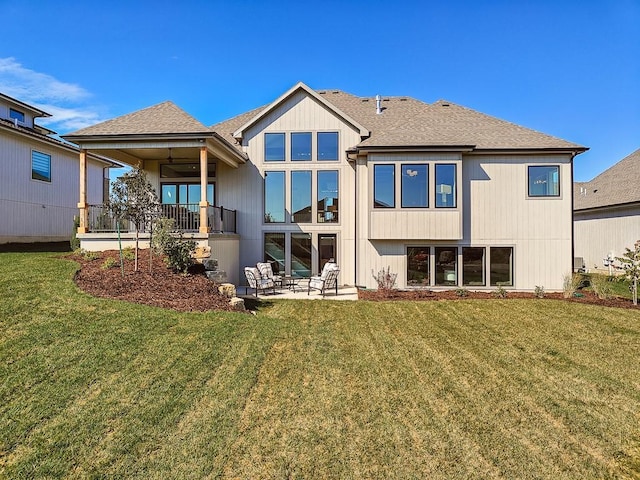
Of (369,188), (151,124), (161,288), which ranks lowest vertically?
(161,288)

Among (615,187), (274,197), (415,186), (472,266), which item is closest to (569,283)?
(472,266)

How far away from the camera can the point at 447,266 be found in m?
12.7

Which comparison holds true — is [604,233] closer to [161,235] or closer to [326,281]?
[326,281]

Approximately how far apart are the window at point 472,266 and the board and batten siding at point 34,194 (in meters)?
18.7

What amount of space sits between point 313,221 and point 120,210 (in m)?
6.71

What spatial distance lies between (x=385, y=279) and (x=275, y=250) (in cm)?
443

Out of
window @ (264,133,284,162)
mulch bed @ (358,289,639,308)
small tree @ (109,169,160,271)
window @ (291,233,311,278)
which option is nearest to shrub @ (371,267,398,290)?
mulch bed @ (358,289,639,308)

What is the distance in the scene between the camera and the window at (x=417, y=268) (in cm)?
1259

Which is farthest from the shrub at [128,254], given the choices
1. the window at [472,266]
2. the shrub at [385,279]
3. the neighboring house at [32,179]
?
the window at [472,266]

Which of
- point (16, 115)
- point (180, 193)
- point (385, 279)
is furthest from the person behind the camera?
point (16, 115)

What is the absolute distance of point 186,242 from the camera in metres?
9.94

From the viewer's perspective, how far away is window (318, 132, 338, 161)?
13781 mm

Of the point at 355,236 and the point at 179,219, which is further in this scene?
the point at 355,236

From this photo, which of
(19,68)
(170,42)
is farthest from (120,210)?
(19,68)
